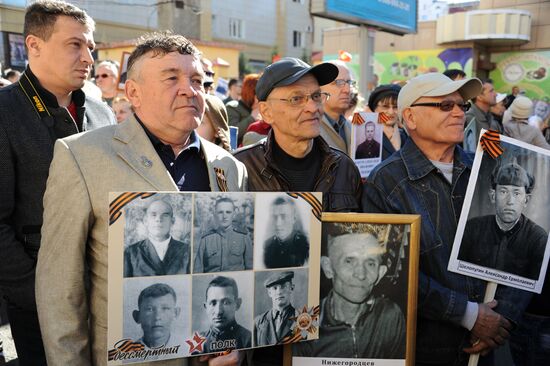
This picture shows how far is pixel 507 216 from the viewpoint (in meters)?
2.23

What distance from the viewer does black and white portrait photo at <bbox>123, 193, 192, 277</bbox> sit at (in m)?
1.58

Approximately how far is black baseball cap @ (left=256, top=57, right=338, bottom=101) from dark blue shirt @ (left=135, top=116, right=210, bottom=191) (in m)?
0.60

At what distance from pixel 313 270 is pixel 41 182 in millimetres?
1351

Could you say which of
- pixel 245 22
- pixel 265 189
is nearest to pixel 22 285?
pixel 265 189

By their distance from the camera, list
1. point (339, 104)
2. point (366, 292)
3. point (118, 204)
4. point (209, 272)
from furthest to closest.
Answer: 1. point (339, 104)
2. point (366, 292)
3. point (209, 272)
4. point (118, 204)

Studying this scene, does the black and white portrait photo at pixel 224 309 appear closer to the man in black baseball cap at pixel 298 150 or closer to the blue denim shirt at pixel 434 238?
the man in black baseball cap at pixel 298 150

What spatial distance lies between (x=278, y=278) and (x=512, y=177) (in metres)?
1.20

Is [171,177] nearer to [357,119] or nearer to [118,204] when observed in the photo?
[118,204]

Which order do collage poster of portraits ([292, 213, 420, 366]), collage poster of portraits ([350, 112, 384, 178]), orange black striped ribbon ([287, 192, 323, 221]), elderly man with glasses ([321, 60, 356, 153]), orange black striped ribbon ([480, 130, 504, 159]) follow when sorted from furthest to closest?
elderly man with glasses ([321, 60, 356, 153]), collage poster of portraits ([350, 112, 384, 178]), orange black striped ribbon ([480, 130, 504, 159]), collage poster of portraits ([292, 213, 420, 366]), orange black striped ribbon ([287, 192, 323, 221])

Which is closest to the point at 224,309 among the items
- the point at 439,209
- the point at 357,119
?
the point at 439,209

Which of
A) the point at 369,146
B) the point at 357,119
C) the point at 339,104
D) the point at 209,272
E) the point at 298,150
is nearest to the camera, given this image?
the point at 209,272

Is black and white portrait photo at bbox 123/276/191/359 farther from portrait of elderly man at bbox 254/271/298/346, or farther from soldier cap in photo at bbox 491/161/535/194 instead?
soldier cap in photo at bbox 491/161/535/194

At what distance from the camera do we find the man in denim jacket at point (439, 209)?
2219mm

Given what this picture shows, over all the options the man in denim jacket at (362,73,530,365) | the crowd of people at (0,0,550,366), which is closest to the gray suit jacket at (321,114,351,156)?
the crowd of people at (0,0,550,366)
